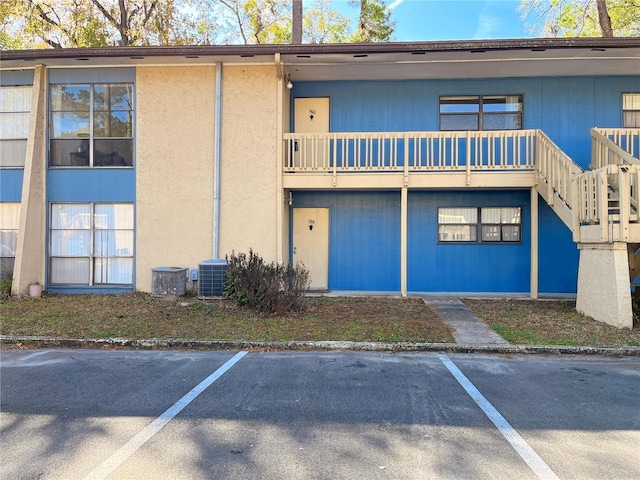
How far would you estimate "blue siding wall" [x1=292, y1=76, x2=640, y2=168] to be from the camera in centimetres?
1041

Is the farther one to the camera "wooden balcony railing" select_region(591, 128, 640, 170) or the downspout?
the downspout

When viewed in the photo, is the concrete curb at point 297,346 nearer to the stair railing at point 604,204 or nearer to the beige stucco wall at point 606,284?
the beige stucco wall at point 606,284

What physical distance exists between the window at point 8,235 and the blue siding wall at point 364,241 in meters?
8.17

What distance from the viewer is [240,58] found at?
9.84 m

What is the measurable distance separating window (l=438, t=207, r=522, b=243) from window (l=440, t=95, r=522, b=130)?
7.24 feet

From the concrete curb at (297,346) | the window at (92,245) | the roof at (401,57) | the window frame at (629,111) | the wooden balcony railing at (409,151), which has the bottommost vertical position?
the concrete curb at (297,346)

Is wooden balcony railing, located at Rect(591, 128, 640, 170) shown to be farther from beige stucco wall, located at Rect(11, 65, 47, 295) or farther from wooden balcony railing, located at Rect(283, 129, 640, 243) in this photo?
beige stucco wall, located at Rect(11, 65, 47, 295)

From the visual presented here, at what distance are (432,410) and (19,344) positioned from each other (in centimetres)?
634

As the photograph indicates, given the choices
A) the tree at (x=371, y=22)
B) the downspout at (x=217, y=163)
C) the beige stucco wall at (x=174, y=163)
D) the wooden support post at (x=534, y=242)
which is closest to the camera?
the wooden support post at (x=534, y=242)

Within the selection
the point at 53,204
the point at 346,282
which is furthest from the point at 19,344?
the point at 346,282

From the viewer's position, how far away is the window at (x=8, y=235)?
10.3 metres

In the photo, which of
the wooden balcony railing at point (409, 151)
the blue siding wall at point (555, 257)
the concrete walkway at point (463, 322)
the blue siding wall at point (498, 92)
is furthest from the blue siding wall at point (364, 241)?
the blue siding wall at point (555, 257)

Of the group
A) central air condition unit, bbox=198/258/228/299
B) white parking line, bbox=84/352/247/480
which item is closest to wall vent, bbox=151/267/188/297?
central air condition unit, bbox=198/258/228/299

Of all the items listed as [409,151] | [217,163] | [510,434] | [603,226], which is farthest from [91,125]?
[603,226]
